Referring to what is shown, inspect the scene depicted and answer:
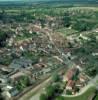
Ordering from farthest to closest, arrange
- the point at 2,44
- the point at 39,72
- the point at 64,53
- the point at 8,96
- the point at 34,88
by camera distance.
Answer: the point at 2,44 → the point at 64,53 → the point at 39,72 → the point at 34,88 → the point at 8,96

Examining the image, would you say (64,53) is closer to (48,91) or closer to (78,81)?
(78,81)

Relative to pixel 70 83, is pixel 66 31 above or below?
below

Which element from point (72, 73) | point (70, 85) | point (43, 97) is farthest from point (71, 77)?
point (43, 97)

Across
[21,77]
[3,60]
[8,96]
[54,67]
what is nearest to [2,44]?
[3,60]

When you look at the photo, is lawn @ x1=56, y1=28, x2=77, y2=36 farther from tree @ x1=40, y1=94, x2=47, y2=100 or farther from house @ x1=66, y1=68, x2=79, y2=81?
tree @ x1=40, y1=94, x2=47, y2=100

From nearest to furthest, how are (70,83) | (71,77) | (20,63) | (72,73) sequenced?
(70,83) < (71,77) < (72,73) < (20,63)

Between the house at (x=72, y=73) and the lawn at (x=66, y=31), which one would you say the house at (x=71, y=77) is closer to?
the house at (x=72, y=73)

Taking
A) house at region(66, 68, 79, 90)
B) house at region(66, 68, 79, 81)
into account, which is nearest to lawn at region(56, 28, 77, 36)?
house at region(66, 68, 79, 81)

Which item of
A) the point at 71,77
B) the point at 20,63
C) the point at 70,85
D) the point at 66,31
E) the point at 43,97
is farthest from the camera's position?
the point at 66,31

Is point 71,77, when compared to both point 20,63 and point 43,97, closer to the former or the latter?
point 43,97

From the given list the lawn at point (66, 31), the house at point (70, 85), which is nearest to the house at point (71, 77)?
the house at point (70, 85)

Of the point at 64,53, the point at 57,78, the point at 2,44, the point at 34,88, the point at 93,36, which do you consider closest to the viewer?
the point at 34,88
